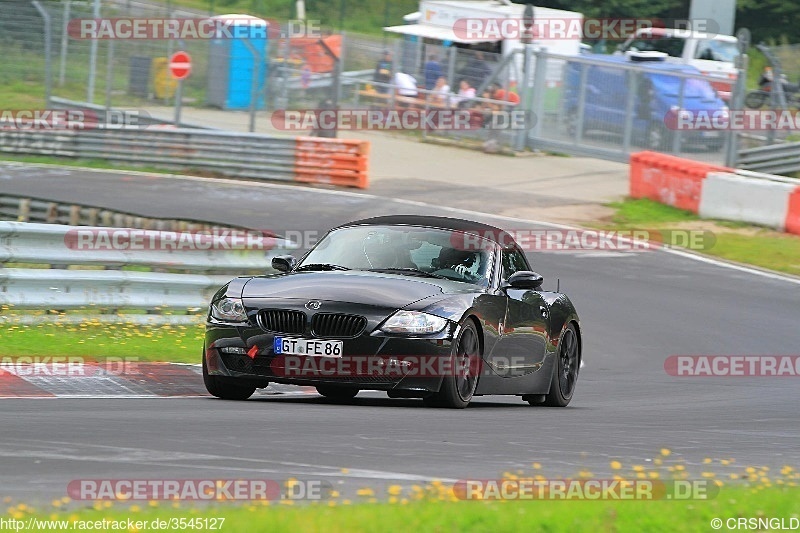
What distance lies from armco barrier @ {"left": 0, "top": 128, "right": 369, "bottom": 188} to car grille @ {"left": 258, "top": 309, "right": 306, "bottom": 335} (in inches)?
705

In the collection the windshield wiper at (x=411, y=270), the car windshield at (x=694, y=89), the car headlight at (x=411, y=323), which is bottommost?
the car headlight at (x=411, y=323)

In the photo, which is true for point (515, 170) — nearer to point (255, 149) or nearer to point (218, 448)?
point (255, 149)

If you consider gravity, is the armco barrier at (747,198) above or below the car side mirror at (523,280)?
below

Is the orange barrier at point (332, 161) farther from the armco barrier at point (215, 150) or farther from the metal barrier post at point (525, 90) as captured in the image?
the metal barrier post at point (525, 90)

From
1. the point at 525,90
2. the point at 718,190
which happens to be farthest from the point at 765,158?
the point at 525,90

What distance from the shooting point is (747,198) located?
2433cm

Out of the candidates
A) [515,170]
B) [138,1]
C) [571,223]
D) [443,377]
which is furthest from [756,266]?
[138,1]

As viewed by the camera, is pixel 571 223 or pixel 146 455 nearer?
pixel 146 455

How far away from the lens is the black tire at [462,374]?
965 cm

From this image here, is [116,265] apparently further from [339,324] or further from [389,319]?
[389,319]

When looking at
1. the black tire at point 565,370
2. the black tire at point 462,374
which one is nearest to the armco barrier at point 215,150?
the black tire at point 565,370

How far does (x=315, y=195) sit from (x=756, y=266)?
8.26 m

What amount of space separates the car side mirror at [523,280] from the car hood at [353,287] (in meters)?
0.47

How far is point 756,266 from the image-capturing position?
21.8m
